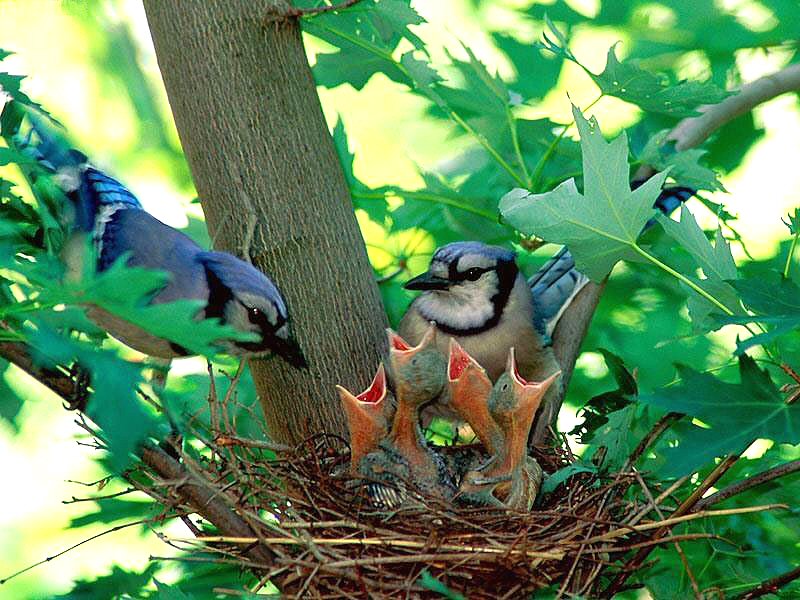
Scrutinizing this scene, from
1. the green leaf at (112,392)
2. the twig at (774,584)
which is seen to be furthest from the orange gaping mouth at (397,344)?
the green leaf at (112,392)

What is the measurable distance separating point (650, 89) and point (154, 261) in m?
1.02

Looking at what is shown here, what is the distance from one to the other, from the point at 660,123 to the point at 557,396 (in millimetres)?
931

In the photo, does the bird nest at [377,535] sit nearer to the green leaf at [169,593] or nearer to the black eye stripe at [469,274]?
the green leaf at [169,593]

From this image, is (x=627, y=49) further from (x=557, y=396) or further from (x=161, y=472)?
(x=161, y=472)

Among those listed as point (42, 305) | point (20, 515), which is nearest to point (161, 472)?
point (42, 305)

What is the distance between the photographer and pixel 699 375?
161 cm

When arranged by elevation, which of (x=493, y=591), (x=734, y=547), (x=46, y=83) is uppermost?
(x=46, y=83)

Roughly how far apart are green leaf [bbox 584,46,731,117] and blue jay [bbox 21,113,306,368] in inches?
29.1

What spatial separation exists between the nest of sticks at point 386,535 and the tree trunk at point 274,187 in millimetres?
130

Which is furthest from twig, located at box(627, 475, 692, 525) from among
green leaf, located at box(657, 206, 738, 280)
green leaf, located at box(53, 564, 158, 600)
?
green leaf, located at box(53, 564, 158, 600)

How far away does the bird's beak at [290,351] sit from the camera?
6.95 feet

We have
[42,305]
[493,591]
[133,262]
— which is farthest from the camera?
[133,262]

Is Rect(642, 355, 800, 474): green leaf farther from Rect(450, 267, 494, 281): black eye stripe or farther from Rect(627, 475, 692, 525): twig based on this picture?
Rect(450, 267, 494, 281): black eye stripe

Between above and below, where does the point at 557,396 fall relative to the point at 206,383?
below
